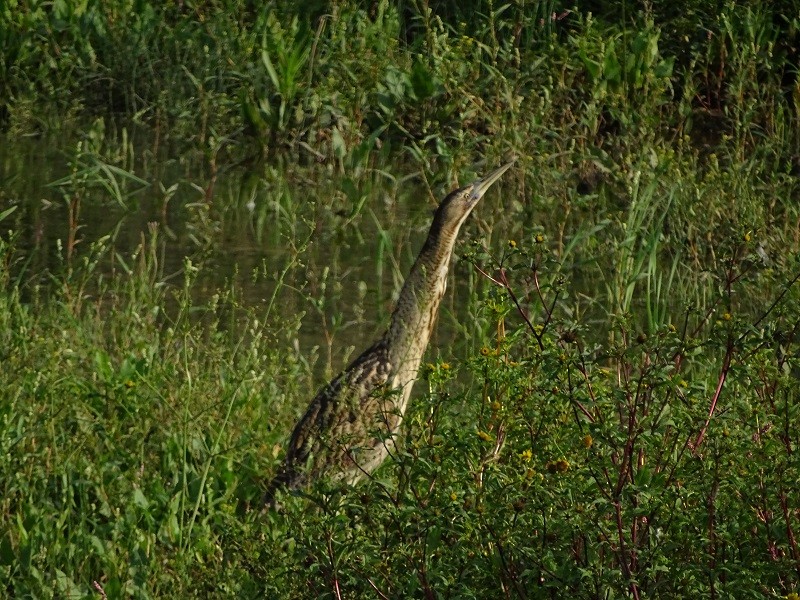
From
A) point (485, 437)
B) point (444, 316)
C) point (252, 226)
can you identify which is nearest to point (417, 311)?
point (444, 316)

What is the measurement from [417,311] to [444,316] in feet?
5.77

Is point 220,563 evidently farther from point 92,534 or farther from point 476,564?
point 476,564

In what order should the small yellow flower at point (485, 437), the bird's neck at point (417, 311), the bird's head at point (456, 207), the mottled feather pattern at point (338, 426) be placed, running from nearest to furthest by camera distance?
1. the small yellow flower at point (485, 437)
2. the mottled feather pattern at point (338, 426)
3. the bird's neck at point (417, 311)
4. the bird's head at point (456, 207)

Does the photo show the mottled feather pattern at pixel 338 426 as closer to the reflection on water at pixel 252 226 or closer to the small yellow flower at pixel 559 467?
the reflection on water at pixel 252 226

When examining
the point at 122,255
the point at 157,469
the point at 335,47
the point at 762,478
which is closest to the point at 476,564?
the point at 762,478

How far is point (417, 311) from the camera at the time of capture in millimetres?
5867

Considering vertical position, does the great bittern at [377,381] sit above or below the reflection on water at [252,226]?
above

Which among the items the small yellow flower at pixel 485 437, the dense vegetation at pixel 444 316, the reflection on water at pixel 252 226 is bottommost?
the reflection on water at pixel 252 226

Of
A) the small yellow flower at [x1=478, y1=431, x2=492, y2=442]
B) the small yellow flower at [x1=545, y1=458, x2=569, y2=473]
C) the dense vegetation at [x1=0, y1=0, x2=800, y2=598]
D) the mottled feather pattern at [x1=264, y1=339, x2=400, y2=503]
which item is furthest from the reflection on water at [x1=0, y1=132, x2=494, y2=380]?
the small yellow flower at [x1=545, y1=458, x2=569, y2=473]

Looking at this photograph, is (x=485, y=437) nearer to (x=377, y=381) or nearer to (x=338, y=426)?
(x=338, y=426)

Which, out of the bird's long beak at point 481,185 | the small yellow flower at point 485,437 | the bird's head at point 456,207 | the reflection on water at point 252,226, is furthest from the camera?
the reflection on water at point 252,226

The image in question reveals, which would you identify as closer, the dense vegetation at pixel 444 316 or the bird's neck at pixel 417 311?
the dense vegetation at pixel 444 316

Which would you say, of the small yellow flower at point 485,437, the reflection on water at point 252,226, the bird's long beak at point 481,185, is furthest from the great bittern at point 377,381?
the small yellow flower at point 485,437

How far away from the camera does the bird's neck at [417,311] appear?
19.0 feet
